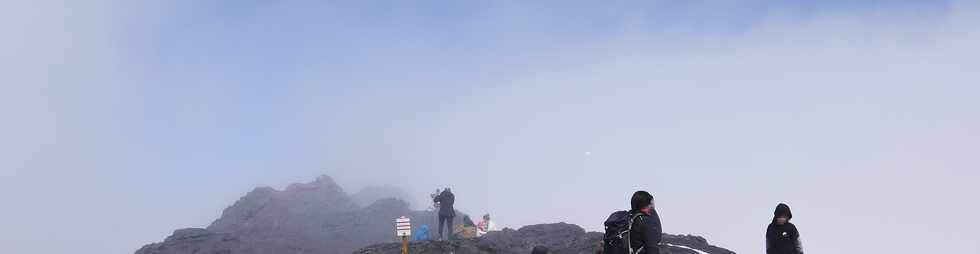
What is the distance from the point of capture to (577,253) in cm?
1994

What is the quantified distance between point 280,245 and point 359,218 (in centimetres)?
1130

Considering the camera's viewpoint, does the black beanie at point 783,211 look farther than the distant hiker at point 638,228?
Yes

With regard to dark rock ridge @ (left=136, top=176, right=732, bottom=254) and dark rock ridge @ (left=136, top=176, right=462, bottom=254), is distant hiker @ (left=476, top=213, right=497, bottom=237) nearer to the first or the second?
dark rock ridge @ (left=136, top=176, right=732, bottom=254)

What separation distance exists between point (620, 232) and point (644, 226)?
37 cm

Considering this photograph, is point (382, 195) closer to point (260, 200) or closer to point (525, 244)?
point (260, 200)

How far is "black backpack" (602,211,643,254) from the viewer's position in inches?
350

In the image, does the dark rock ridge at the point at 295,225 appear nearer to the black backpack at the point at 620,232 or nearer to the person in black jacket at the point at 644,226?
the black backpack at the point at 620,232

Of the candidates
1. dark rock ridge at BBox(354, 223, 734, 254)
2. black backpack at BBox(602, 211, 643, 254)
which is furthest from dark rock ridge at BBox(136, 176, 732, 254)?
black backpack at BBox(602, 211, 643, 254)

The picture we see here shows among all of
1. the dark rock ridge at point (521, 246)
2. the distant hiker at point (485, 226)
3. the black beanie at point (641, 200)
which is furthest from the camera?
the distant hiker at point (485, 226)

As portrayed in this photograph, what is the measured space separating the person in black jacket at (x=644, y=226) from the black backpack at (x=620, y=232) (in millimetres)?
42

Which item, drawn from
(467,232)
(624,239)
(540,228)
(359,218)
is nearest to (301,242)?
(359,218)

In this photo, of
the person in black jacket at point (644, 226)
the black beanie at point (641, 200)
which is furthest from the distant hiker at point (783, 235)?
the black beanie at point (641, 200)

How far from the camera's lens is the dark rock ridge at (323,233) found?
818 inches

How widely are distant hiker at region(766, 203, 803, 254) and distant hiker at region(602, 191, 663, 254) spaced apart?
3830 millimetres
